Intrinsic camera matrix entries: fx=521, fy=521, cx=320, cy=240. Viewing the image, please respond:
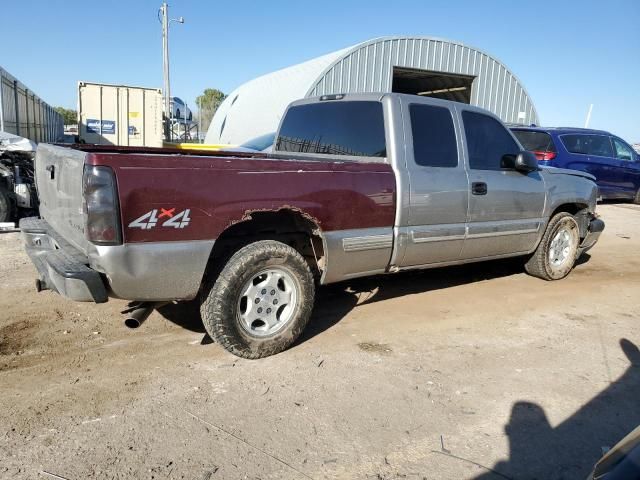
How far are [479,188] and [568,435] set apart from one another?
8.28ft

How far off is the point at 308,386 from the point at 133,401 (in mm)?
1084

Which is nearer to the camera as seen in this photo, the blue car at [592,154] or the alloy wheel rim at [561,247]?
the alloy wheel rim at [561,247]

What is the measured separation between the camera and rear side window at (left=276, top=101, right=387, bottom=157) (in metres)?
4.49

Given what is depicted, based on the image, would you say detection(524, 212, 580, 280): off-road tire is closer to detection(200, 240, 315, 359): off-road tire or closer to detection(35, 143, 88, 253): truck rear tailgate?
detection(200, 240, 315, 359): off-road tire

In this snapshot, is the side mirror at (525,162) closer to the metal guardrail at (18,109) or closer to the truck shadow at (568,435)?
the truck shadow at (568,435)

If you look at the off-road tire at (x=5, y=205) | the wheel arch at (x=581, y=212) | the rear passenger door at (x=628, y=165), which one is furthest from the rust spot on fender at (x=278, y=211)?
the rear passenger door at (x=628, y=165)

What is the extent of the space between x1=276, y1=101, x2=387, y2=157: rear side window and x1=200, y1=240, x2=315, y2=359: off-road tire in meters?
1.32

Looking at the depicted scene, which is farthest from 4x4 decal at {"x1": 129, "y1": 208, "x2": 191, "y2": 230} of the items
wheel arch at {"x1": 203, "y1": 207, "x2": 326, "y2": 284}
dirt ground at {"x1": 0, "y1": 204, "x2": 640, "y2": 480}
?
dirt ground at {"x1": 0, "y1": 204, "x2": 640, "y2": 480}

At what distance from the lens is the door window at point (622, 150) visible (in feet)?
44.7

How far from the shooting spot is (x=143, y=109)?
59.5 feet

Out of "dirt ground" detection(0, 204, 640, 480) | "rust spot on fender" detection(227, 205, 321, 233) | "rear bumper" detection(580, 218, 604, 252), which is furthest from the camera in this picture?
"rear bumper" detection(580, 218, 604, 252)

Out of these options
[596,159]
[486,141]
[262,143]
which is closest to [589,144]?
[596,159]

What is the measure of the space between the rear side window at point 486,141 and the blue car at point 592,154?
23.2 ft

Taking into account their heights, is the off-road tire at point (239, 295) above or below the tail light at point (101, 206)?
below
